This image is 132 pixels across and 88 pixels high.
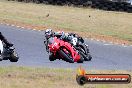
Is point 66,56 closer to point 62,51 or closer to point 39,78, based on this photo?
point 62,51

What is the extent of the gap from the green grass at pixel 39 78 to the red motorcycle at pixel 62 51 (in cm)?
1090

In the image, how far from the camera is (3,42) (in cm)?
603

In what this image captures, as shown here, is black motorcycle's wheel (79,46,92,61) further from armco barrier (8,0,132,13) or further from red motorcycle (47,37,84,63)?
armco barrier (8,0,132,13)

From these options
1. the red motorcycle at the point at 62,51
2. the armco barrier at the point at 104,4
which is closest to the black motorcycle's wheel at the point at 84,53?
the red motorcycle at the point at 62,51

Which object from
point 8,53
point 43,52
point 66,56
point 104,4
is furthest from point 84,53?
point 104,4

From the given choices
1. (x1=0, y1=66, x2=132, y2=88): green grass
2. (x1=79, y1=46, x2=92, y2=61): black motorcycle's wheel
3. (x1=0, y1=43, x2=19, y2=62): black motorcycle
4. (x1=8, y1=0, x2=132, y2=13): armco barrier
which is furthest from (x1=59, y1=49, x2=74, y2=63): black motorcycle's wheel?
(x1=8, y1=0, x2=132, y2=13): armco barrier

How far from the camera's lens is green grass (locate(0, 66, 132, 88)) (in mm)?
18906

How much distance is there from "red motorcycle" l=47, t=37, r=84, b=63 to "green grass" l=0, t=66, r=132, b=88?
1090cm

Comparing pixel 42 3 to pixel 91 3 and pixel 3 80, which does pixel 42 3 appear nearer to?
pixel 91 3

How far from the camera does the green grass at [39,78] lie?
744 inches

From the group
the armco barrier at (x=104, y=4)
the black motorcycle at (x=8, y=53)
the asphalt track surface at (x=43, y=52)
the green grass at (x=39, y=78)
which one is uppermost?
the black motorcycle at (x=8, y=53)

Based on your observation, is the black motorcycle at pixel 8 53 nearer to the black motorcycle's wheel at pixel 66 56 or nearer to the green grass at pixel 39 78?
the black motorcycle's wheel at pixel 66 56

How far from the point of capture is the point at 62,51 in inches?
237

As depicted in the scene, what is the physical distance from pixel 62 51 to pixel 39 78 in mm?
14193
